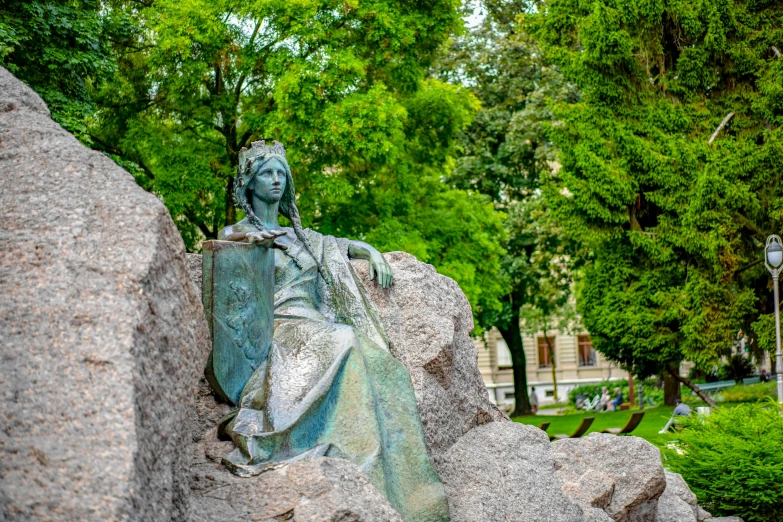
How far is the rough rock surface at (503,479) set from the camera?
624 centimetres

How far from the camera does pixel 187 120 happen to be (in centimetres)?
1783

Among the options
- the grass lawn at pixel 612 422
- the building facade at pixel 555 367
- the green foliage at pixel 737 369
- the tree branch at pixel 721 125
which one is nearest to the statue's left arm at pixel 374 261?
the grass lawn at pixel 612 422

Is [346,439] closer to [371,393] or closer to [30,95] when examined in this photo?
[371,393]

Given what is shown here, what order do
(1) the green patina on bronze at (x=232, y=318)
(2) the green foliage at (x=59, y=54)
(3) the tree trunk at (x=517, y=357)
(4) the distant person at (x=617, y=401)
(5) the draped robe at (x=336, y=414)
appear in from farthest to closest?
(4) the distant person at (x=617, y=401) → (3) the tree trunk at (x=517, y=357) → (2) the green foliage at (x=59, y=54) → (1) the green patina on bronze at (x=232, y=318) → (5) the draped robe at (x=336, y=414)

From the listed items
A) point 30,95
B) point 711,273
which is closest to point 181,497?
point 30,95

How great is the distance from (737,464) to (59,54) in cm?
904

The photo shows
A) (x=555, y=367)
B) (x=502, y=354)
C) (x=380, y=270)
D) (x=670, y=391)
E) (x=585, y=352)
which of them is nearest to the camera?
(x=380, y=270)

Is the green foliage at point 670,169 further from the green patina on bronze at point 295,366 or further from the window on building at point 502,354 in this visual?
the window on building at point 502,354

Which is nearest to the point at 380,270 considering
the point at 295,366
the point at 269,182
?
the point at 269,182

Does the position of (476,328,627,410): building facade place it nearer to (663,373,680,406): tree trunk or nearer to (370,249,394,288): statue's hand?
(663,373,680,406): tree trunk

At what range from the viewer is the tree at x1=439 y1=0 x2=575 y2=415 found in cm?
2384

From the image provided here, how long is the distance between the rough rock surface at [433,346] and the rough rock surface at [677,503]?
1996 millimetres

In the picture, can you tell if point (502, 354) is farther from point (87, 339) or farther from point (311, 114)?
point (87, 339)

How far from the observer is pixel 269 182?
6.49m
